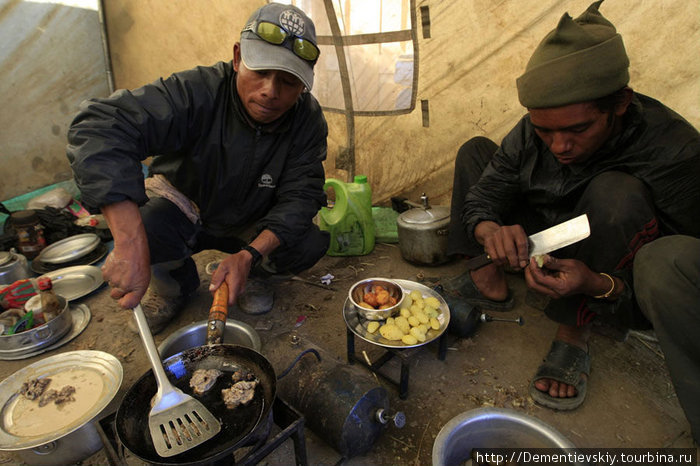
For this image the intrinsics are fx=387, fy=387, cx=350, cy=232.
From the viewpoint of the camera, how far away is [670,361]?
1.50 metres

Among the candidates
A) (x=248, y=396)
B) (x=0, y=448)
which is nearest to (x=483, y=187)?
(x=248, y=396)

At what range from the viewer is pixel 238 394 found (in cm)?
148

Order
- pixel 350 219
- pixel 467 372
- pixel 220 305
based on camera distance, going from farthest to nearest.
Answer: pixel 350 219 < pixel 467 372 < pixel 220 305

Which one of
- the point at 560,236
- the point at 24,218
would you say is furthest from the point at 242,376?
the point at 24,218

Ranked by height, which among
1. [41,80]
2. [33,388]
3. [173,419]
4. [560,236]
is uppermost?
[41,80]

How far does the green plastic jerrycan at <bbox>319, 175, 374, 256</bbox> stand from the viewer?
10.8 ft

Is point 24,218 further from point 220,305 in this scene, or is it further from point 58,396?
point 220,305

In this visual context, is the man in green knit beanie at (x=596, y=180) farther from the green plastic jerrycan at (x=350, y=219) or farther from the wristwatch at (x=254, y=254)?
the green plastic jerrycan at (x=350, y=219)

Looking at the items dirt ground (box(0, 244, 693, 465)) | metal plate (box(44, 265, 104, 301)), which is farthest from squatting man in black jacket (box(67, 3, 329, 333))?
metal plate (box(44, 265, 104, 301))

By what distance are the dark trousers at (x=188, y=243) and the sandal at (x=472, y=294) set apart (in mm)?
949

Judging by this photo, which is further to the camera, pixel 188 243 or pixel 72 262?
pixel 72 262

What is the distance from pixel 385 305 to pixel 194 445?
1.10 meters

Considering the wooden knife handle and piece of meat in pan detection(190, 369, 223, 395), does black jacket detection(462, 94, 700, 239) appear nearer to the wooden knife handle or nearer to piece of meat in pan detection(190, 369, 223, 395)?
the wooden knife handle

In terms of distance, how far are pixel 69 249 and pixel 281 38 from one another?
9.19 ft
